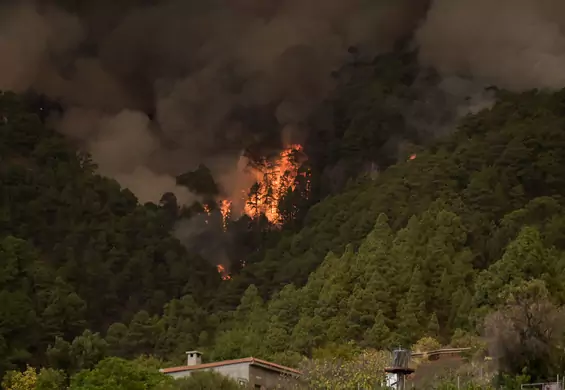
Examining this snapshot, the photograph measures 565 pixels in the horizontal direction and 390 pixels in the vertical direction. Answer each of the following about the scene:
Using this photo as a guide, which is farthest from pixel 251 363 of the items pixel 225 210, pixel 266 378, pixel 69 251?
pixel 225 210

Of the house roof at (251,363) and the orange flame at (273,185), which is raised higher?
the orange flame at (273,185)

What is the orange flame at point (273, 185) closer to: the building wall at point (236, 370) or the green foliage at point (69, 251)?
the green foliage at point (69, 251)

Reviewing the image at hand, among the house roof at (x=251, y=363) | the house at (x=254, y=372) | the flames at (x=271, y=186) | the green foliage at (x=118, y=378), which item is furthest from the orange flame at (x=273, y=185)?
the green foliage at (x=118, y=378)

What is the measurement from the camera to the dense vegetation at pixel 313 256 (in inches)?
2456

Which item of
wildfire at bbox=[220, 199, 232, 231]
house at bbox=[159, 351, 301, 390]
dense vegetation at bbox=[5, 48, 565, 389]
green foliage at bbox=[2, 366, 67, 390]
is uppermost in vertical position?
wildfire at bbox=[220, 199, 232, 231]

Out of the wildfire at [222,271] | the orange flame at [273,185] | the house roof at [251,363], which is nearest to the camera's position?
the house roof at [251,363]

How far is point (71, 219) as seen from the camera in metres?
96.6

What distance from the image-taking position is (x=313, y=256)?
8250 centimetres

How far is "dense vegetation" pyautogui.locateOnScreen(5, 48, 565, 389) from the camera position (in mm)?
62375

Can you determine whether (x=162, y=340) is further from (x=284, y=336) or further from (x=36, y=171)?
(x=36, y=171)

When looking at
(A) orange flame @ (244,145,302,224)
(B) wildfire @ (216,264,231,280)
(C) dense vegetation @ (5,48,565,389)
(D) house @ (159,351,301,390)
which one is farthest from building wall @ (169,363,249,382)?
(A) orange flame @ (244,145,302,224)

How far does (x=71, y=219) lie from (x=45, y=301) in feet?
51.7

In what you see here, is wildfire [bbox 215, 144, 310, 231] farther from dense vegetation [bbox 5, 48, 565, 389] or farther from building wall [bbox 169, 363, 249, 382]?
building wall [bbox 169, 363, 249, 382]

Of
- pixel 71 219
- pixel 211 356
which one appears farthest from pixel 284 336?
pixel 71 219
